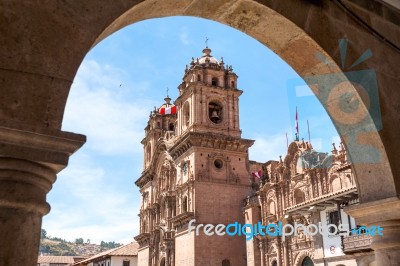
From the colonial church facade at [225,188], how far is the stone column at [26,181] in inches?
699

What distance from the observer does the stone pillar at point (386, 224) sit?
3496 millimetres

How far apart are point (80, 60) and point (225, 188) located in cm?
2744

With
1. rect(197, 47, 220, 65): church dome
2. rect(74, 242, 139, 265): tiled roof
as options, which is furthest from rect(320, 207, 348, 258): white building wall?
rect(74, 242, 139, 265): tiled roof

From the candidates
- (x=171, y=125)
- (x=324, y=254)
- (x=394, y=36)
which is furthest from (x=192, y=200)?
(x=394, y=36)

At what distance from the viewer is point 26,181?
2078mm

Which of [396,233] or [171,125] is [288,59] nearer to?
[396,233]

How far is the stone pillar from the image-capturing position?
3.50 metres

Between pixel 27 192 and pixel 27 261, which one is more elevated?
pixel 27 192

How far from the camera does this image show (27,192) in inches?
81.0

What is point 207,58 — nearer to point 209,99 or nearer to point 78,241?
point 209,99

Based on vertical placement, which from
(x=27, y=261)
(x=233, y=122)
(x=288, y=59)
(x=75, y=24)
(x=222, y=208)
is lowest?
(x=27, y=261)

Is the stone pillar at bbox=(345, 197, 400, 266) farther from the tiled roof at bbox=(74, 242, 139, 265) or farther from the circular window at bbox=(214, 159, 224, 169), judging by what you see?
the tiled roof at bbox=(74, 242, 139, 265)

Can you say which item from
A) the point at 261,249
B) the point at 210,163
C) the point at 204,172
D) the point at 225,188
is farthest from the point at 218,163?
the point at 261,249

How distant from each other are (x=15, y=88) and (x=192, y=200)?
26.9m
